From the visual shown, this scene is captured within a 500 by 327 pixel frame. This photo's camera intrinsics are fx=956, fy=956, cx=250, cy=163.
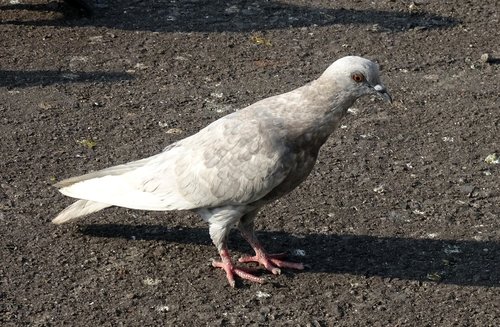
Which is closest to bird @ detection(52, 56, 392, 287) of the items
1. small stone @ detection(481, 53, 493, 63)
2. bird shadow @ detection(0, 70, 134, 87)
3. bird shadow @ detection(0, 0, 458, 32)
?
bird shadow @ detection(0, 70, 134, 87)

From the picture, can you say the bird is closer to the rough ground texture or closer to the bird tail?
the bird tail

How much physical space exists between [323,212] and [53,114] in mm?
2385

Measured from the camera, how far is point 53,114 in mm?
7355

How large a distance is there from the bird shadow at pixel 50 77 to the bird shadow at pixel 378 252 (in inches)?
84.8

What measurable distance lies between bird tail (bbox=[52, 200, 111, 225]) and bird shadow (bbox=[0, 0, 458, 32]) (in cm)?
327

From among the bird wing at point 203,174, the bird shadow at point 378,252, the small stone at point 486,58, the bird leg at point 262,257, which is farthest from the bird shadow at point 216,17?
the bird leg at point 262,257

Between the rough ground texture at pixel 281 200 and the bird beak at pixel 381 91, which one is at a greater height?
the bird beak at pixel 381 91

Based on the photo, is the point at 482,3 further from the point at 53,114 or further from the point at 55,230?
the point at 55,230

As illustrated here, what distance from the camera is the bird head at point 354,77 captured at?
5.23m

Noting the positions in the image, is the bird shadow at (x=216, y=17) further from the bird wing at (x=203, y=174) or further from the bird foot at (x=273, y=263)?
the bird foot at (x=273, y=263)

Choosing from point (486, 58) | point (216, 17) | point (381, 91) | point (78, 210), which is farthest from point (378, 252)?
point (216, 17)

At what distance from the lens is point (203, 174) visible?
5.36 m

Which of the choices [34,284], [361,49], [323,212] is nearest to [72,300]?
[34,284]

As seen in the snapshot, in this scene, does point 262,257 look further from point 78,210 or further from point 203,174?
point 78,210
